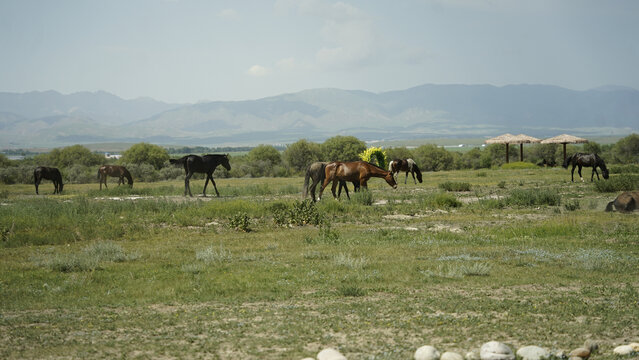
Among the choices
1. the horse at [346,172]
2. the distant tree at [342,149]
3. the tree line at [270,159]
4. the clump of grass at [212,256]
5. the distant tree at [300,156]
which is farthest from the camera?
the distant tree at [342,149]

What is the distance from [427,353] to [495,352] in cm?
74

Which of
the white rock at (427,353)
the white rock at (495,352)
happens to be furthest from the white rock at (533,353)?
the white rock at (427,353)

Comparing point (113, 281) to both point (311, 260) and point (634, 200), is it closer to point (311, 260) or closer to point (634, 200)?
point (311, 260)

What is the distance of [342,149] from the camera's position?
7331cm

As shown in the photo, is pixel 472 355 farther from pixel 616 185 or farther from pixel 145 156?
pixel 145 156

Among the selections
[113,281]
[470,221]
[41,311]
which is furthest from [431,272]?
[470,221]

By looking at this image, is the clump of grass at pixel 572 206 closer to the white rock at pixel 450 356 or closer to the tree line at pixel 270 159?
the white rock at pixel 450 356

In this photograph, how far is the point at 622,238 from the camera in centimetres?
1508

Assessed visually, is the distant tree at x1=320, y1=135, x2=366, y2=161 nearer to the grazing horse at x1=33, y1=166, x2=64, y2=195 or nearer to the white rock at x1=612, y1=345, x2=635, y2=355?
the grazing horse at x1=33, y1=166, x2=64, y2=195

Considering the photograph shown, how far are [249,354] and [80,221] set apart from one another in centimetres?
1305

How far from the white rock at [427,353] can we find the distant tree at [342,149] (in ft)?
212

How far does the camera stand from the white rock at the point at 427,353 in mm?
6803

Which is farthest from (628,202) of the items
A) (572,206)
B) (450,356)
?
(450,356)

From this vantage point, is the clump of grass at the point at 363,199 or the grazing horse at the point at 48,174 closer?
the clump of grass at the point at 363,199
